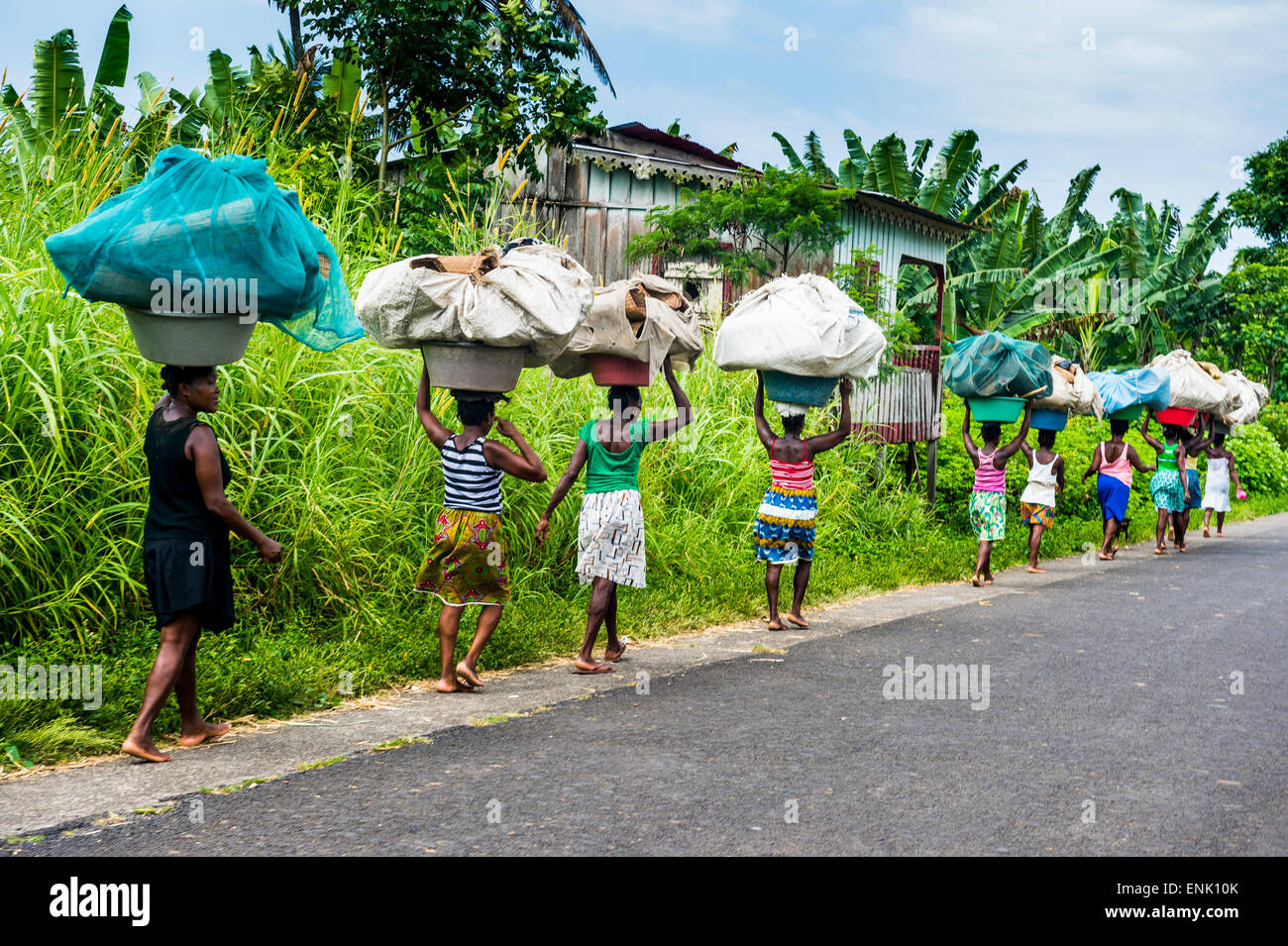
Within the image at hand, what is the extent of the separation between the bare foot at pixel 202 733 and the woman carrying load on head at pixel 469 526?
1.30m

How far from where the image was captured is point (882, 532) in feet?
44.0

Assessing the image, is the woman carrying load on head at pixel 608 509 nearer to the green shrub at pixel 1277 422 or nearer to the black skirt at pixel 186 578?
the black skirt at pixel 186 578

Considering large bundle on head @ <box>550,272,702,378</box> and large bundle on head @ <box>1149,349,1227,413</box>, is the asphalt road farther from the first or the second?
large bundle on head @ <box>1149,349,1227,413</box>

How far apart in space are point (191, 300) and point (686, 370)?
26.7ft

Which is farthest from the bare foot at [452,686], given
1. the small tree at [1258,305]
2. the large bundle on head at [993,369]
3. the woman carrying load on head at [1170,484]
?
the small tree at [1258,305]

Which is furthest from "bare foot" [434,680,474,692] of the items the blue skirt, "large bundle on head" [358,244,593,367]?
the blue skirt

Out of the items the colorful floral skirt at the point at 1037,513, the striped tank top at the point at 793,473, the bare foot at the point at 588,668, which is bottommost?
the bare foot at the point at 588,668

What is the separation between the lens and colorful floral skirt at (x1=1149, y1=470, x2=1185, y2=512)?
1528 cm

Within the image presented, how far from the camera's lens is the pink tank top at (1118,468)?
14.3m

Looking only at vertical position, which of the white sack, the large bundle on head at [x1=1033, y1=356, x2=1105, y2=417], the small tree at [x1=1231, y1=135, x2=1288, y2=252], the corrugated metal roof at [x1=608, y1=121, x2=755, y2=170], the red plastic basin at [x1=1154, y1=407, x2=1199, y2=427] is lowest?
the red plastic basin at [x1=1154, y1=407, x2=1199, y2=427]

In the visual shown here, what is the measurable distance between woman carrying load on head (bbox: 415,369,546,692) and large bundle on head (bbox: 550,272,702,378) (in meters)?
0.76

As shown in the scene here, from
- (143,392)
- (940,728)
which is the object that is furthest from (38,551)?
(940,728)

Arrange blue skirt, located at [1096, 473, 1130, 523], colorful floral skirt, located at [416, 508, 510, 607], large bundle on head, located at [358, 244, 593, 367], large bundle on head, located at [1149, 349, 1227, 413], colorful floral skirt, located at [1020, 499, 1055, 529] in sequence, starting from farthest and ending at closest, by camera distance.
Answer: large bundle on head, located at [1149, 349, 1227, 413] → blue skirt, located at [1096, 473, 1130, 523] → colorful floral skirt, located at [1020, 499, 1055, 529] → colorful floral skirt, located at [416, 508, 510, 607] → large bundle on head, located at [358, 244, 593, 367]

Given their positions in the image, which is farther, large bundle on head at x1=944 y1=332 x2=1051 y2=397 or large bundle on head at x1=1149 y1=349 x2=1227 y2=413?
large bundle on head at x1=1149 y1=349 x2=1227 y2=413
